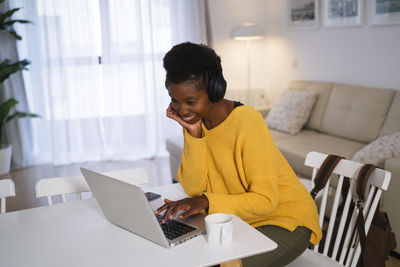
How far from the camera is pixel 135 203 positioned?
1.15 m

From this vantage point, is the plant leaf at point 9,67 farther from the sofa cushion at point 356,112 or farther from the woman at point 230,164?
the woman at point 230,164

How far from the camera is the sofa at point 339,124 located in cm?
318

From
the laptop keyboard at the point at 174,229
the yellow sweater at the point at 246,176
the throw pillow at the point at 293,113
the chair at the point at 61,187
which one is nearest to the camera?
the laptop keyboard at the point at 174,229

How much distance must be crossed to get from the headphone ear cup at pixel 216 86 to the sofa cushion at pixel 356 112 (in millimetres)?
2322

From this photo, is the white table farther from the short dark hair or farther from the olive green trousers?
the short dark hair

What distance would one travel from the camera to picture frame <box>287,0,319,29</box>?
4156mm

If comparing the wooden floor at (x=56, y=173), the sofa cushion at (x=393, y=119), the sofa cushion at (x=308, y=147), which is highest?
the sofa cushion at (x=393, y=119)

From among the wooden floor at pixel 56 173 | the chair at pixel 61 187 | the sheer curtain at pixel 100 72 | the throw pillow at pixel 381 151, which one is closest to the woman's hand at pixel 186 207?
the chair at pixel 61 187

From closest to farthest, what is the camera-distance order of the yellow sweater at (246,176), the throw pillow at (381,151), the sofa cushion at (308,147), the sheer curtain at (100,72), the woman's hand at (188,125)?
the yellow sweater at (246,176) < the woman's hand at (188,125) < the throw pillow at (381,151) < the sofa cushion at (308,147) < the sheer curtain at (100,72)

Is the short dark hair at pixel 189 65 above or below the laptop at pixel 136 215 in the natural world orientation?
above

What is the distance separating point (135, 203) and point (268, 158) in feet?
1.45

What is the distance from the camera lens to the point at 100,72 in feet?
15.1

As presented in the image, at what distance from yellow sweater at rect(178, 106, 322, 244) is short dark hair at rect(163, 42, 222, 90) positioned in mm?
191

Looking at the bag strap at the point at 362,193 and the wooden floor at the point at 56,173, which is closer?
the bag strap at the point at 362,193
